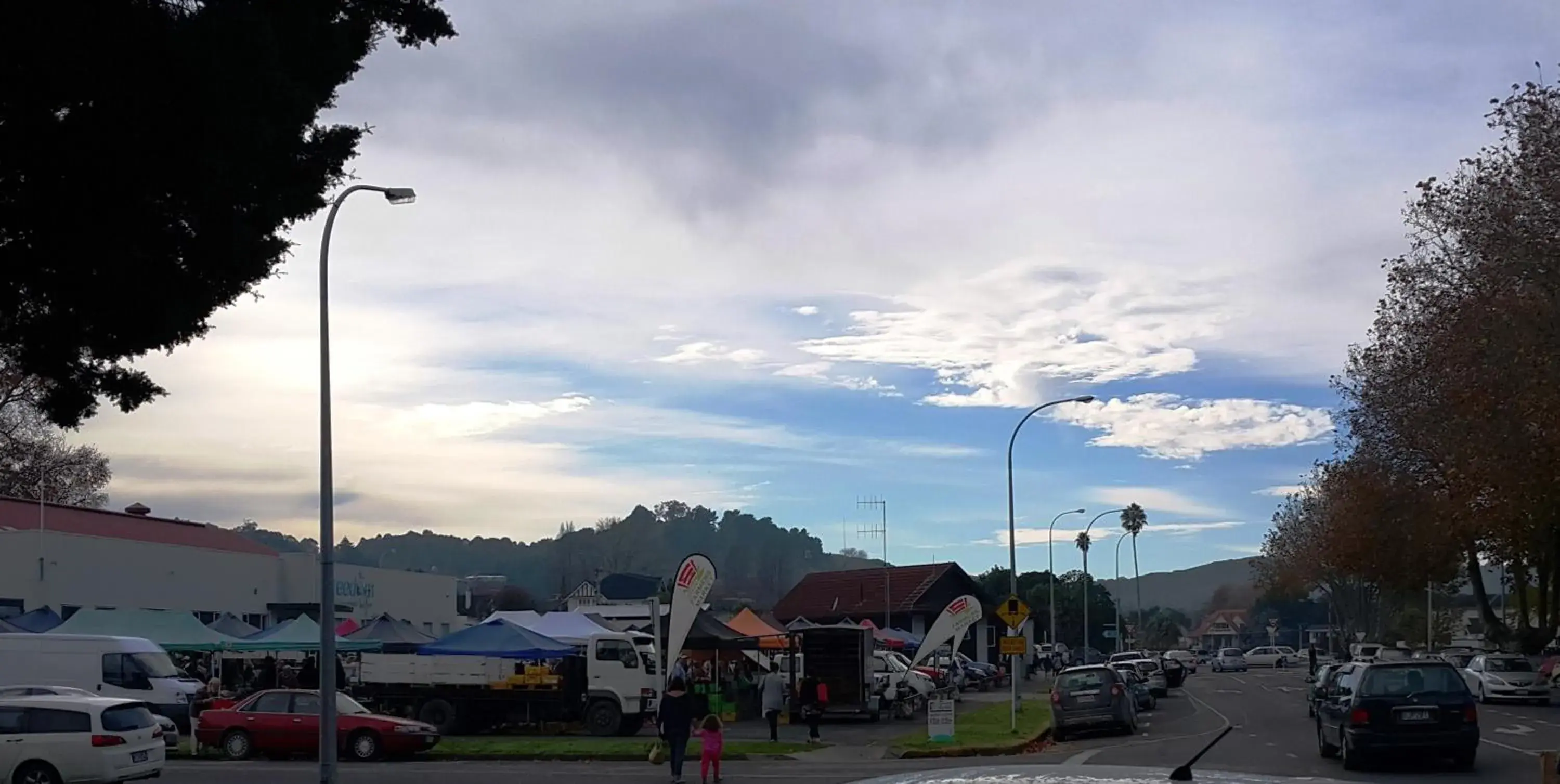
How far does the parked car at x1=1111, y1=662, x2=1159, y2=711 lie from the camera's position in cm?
4435

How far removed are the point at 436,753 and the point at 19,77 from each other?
62.2 ft

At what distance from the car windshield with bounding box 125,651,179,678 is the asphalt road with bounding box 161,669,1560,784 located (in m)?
4.69

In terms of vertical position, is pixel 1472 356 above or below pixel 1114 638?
above

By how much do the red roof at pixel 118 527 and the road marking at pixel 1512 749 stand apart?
42.4 m

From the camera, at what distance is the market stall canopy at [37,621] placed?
126 ft

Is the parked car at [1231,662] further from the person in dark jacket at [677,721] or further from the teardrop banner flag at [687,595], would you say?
the person in dark jacket at [677,721]

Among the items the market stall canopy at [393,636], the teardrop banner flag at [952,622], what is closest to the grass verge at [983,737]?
the teardrop banner flag at [952,622]

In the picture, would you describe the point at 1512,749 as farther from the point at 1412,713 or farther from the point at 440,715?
the point at 440,715

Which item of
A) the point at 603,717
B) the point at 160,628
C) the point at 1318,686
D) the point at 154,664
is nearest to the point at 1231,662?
the point at 1318,686

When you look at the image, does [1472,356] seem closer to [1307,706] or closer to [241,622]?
[1307,706]

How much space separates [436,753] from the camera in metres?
30.4

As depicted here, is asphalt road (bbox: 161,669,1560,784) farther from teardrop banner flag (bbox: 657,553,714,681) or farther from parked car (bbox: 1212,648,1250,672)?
parked car (bbox: 1212,648,1250,672)

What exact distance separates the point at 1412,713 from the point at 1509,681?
26257mm

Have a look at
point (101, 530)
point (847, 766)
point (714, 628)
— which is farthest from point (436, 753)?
point (101, 530)
